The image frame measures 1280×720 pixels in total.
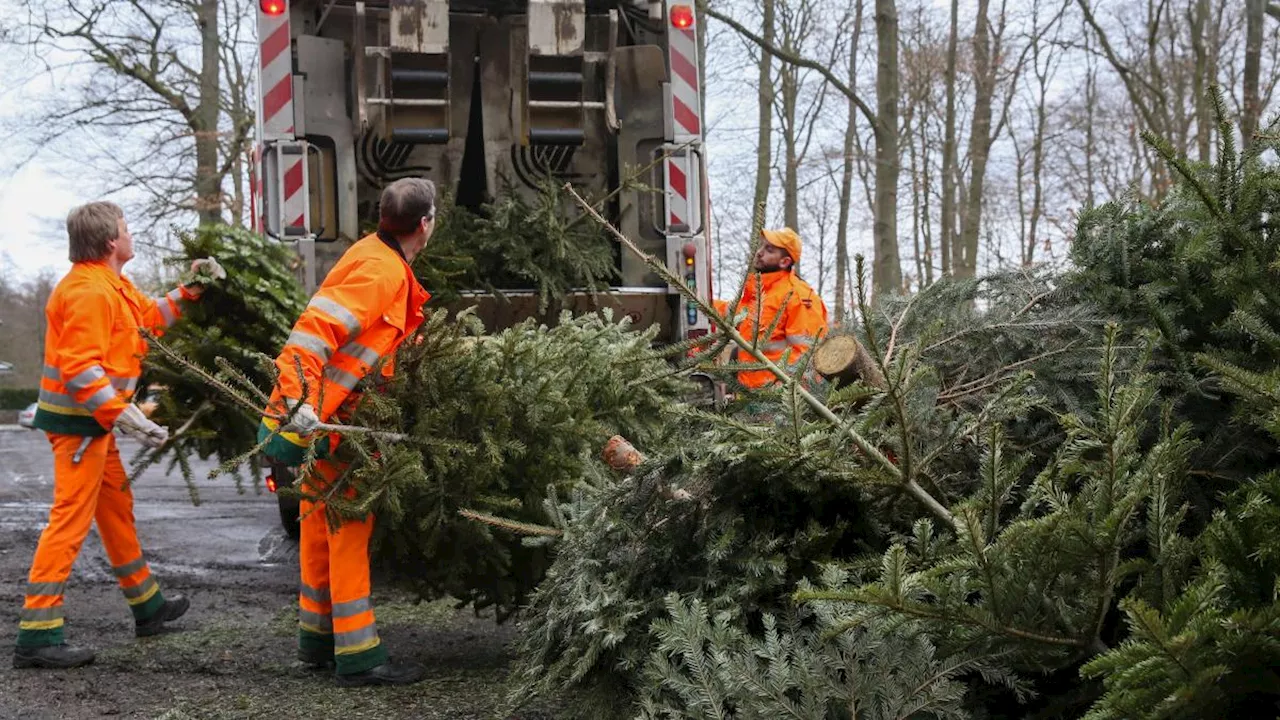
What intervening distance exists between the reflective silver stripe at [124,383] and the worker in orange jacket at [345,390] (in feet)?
3.81

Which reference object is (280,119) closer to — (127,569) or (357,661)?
(127,569)

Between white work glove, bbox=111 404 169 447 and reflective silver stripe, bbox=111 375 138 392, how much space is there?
216 mm

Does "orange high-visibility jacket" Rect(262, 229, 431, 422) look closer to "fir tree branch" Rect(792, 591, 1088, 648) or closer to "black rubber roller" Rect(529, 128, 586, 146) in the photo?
"fir tree branch" Rect(792, 591, 1088, 648)

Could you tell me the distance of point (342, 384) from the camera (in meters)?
4.07

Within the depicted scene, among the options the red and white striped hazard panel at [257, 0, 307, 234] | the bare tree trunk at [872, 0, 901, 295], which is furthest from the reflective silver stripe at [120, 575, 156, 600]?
the bare tree trunk at [872, 0, 901, 295]

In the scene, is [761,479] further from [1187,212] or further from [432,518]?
[432,518]

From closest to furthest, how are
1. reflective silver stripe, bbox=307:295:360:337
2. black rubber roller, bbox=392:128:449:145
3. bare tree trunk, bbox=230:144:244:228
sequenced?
reflective silver stripe, bbox=307:295:360:337 → black rubber roller, bbox=392:128:449:145 → bare tree trunk, bbox=230:144:244:228

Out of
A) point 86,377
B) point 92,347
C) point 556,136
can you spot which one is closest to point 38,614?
point 86,377

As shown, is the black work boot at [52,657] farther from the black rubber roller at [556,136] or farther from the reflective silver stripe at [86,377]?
the black rubber roller at [556,136]

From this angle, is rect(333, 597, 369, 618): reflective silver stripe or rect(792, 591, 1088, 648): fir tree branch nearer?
rect(792, 591, 1088, 648): fir tree branch

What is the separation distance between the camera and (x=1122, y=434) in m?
2.08

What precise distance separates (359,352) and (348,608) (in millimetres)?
890

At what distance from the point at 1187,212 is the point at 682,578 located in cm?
150

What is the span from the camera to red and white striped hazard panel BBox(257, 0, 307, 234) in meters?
6.39
